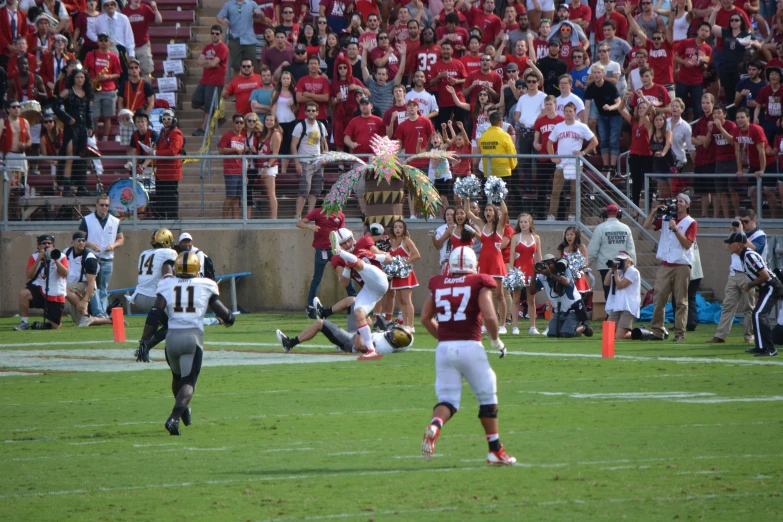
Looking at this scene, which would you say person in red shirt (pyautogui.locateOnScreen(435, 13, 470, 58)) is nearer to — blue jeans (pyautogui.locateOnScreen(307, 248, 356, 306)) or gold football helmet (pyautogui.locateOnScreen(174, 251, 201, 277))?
blue jeans (pyautogui.locateOnScreen(307, 248, 356, 306))

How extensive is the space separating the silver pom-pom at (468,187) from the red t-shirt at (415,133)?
5.11ft

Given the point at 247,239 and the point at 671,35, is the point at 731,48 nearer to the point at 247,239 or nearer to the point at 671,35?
the point at 671,35

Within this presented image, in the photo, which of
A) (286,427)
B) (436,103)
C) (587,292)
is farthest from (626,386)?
(436,103)

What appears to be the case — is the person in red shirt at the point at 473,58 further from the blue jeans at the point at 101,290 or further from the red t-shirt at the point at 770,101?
the blue jeans at the point at 101,290

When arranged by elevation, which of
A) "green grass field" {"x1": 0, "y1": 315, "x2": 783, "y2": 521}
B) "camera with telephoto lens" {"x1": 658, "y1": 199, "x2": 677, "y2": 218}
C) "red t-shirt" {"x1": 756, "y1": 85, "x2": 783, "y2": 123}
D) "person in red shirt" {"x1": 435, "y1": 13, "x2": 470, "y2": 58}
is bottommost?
"green grass field" {"x1": 0, "y1": 315, "x2": 783, "y2": 521}

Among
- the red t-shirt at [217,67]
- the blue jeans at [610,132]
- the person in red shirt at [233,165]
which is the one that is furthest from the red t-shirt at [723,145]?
the red t-shirt at [217,67]

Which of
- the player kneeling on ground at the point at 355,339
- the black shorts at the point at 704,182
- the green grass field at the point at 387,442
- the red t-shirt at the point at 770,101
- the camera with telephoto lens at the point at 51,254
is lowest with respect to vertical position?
the green grass field at the point at 387,442

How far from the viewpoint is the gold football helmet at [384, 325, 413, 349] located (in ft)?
56.3

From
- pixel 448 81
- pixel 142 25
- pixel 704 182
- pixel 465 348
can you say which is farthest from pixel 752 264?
pixel 142 25

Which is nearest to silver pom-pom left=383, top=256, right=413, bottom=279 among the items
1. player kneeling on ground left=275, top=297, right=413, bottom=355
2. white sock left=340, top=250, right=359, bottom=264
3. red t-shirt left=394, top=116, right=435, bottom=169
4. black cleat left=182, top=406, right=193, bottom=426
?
player kneeling on ground left=275, top=297, right=413, bottom=355

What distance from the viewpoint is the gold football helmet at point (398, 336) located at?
17172mm

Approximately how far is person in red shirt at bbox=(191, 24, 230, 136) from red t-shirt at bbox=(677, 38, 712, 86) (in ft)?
30.7

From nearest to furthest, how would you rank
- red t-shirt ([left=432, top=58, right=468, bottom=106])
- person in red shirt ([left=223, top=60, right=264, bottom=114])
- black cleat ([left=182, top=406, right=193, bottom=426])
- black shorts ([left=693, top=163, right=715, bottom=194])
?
black cleat ([left=182, top=406, right=193, bottom=426]) → black shorts ([left=693, top=163, right=715, bottom=194]) → red t-shirt ([left=432, top=58, right=468, bottom=106]) → person in red shirt ([left=223, top=60, right=264, bottom=114])

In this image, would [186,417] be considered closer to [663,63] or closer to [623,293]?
[623,293]
